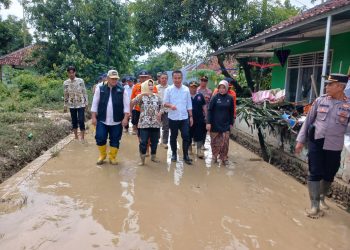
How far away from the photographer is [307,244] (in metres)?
3.70

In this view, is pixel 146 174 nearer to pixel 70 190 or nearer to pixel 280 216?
pixel 70 190

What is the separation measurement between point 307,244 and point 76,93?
20.9 feet

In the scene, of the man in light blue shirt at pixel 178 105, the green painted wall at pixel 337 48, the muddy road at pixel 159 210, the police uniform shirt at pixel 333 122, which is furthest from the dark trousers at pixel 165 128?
the police uniform shirt at pixel 333 122

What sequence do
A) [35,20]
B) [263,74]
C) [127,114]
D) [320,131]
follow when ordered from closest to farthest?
[320,131]
[127,114]
[263,74]
[35,20]

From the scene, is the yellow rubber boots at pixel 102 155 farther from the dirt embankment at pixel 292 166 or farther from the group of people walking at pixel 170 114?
the dirt embankment at pixel 292 166

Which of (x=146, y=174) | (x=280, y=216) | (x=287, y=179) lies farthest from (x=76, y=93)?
(x=280, y=216)

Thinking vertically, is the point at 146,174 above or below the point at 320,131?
below

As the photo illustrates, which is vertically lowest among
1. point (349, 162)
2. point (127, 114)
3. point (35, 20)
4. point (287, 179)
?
point (287, 179)

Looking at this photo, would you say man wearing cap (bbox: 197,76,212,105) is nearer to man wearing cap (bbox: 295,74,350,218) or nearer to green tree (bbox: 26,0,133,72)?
man wearing cap (bbox: 295,74,350,218)

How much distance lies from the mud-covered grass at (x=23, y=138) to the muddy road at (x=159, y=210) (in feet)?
1.67

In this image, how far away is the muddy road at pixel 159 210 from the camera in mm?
3678

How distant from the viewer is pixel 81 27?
21906mm

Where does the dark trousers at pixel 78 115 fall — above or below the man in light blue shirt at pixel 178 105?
below

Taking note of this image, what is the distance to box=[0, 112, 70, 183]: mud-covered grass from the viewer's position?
6.29 metres
